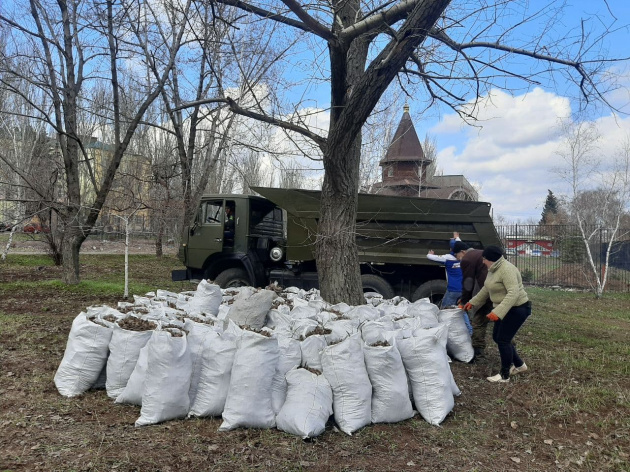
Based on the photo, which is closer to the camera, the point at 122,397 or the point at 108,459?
the point at 108,459

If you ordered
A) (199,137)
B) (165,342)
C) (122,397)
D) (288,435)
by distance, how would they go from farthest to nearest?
(199,137)
(122,397)
(165,342)
(288,435)

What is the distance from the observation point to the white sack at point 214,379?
351cm

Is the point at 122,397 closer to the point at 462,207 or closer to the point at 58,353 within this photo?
the point at 58,353

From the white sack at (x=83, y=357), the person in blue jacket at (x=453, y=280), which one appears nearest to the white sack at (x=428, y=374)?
the white sack at (x=83, y=357)

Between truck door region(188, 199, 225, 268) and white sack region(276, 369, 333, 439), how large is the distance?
5.39m

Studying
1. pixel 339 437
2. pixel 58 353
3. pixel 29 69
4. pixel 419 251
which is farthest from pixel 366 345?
pixel 29 69

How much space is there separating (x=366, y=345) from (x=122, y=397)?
6.68ft

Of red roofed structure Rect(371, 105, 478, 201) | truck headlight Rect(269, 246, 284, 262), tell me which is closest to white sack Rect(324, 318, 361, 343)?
truck headlight Rect(269, 246, 284, 262)

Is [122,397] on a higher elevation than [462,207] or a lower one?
lower

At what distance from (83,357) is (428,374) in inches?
116

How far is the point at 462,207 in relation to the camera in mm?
7781

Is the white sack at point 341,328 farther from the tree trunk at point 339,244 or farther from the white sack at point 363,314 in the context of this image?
Answer: the tree trunk at point 339,244

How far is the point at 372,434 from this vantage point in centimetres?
337

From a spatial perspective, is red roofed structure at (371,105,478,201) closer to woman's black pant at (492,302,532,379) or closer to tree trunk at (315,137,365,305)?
tree trunk at (315,137,365,305)
